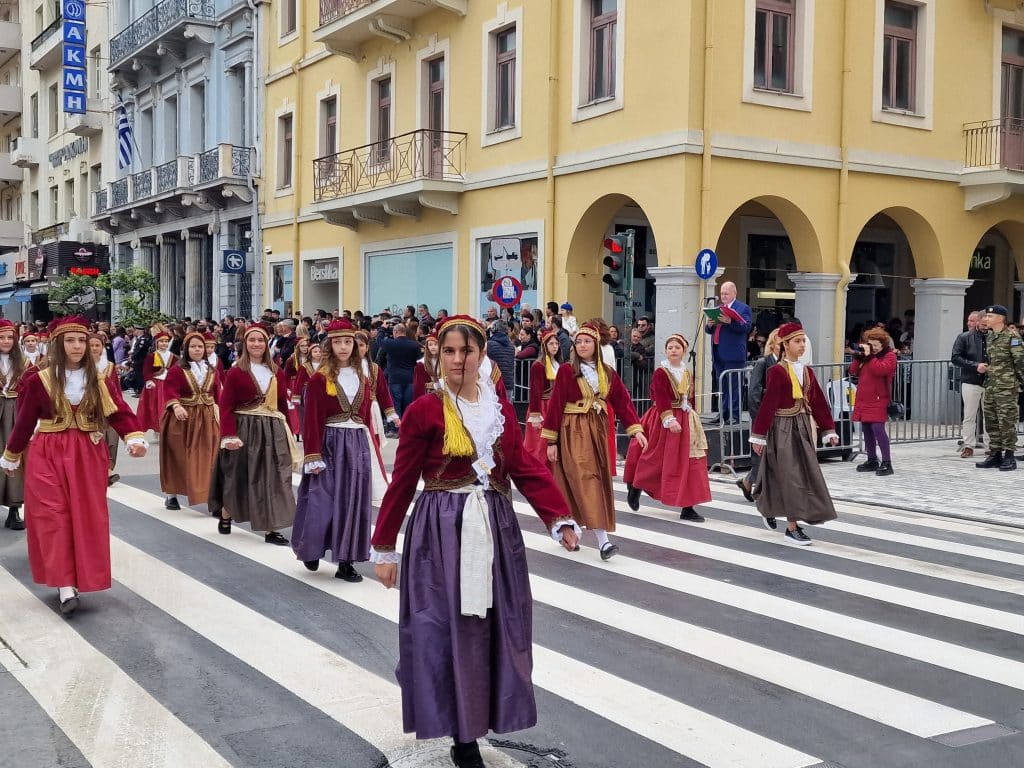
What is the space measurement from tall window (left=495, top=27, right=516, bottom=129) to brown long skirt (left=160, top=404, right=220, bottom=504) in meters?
10.9

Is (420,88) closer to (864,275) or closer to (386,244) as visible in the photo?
(386,244)

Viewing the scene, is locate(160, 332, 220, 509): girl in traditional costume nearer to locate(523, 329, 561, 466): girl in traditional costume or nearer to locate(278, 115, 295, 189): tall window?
locate(523, 329, 561, 466): girl in traditional costume

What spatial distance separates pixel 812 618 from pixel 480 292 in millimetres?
14899

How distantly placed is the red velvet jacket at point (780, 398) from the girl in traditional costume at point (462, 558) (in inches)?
189

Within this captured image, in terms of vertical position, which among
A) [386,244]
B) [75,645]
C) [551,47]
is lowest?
[75,645]

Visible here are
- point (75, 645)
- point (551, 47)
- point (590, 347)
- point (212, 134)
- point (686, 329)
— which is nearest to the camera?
point (75, 645)

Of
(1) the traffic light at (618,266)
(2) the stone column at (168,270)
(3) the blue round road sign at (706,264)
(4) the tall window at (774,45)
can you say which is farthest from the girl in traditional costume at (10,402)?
(2) the stone column at (168,270)

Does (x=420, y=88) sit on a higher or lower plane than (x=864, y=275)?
higher

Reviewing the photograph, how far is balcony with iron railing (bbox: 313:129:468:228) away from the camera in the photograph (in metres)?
21.6

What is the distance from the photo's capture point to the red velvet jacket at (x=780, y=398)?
938cm

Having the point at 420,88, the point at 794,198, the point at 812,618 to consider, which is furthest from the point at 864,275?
the point at 812,618

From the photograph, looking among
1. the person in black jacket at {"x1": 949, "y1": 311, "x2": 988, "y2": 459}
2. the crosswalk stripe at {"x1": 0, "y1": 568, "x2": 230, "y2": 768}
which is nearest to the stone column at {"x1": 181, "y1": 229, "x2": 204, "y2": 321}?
the person in black jacket at {"x1": 949, "y1": 311, "x2": 988, "y2": 459}

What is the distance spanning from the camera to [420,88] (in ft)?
74.5

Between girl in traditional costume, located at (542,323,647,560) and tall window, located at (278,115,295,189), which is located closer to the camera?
girl in traditional costume, located at (542,323,647,560)
